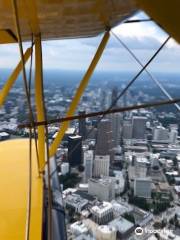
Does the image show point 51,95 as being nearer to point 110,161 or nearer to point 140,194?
point 110,161

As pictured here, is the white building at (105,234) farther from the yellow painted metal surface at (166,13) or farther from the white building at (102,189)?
the yellow painted metal surface at (166,13)

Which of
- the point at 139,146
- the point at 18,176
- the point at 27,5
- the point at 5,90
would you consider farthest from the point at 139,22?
the point at 139,146

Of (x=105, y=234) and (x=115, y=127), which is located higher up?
(x=115, y=127)

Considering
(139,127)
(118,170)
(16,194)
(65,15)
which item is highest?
(65,15)

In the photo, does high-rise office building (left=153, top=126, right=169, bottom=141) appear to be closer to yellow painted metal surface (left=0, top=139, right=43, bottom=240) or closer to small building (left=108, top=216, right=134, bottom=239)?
small building (left=108, top=216, right=134, bottom=239)

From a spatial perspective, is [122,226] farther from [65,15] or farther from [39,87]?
[65,15]

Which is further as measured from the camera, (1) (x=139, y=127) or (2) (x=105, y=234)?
(1) (x=139, y=127)

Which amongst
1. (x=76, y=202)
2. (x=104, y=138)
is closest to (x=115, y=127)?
(x=104, y=138)
